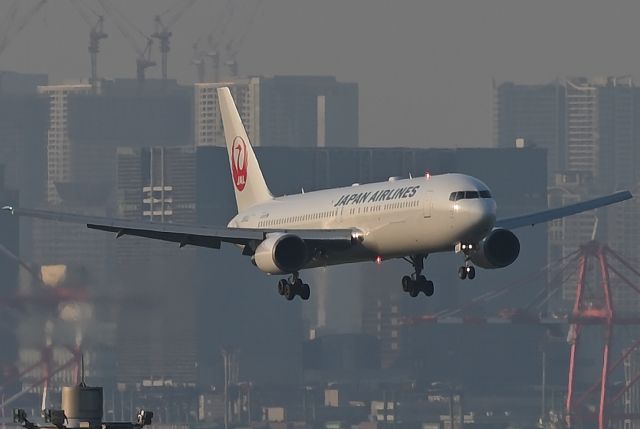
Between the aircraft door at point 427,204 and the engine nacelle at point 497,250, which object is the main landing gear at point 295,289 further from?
the aircraft door at point 427,204

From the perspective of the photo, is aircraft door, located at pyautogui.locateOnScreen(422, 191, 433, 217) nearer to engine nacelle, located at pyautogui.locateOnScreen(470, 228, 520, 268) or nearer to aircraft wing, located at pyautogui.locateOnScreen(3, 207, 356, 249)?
engine nacelle, located at pyautogui.locateOnScreen(470, 228, 520, 268)

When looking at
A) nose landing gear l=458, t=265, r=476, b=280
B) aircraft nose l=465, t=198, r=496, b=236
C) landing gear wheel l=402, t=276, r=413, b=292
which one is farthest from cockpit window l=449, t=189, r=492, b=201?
landing gear wheel l=402, t=276, r=413, b=292

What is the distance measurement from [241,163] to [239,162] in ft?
0.93

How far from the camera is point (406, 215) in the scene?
119 m

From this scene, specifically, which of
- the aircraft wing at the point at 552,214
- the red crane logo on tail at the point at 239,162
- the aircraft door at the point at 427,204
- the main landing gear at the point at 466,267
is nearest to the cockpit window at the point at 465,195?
the aircraft door at the point at 427,204

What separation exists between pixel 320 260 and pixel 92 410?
91.1ft

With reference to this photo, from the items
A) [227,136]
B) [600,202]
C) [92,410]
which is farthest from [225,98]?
[92,410]

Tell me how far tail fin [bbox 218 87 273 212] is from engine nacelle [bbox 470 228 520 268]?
22.2 meters

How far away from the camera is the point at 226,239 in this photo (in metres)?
128

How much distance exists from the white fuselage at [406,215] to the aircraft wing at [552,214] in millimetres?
6489

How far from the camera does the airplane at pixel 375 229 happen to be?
11744 centimetres

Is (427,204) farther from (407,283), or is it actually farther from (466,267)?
(407,283)

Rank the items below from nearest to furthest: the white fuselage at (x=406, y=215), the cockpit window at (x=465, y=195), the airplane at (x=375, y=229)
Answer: the white fuselage at (x=406, y=215) → the cockpit window at (x=465, y=195) → the airplane at (x=375, y=229)

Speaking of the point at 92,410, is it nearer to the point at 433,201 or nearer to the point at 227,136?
the point at 433,201
